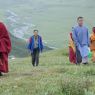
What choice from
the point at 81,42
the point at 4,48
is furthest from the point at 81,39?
the point at 4,48

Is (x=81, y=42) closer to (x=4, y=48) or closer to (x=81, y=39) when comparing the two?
(x=81, y=39)

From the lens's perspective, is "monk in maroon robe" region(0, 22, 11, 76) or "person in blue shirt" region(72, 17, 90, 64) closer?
"monk in maroon robe" region(0, 22, 11, 76)

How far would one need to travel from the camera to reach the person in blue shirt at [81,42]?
2259 centimetres

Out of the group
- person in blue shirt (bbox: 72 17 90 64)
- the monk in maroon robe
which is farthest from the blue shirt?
the monk in maroon robe

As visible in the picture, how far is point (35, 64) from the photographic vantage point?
86.3 ft

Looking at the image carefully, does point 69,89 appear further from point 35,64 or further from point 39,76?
point 35,64

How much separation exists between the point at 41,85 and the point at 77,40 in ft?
30.6

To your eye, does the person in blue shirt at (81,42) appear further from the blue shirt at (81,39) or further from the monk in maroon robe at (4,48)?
the monk in maroon robe at (4,48)

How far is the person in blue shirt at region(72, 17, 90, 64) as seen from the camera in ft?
74.1

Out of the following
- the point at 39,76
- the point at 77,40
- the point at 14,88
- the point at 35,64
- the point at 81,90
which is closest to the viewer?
the point at 81,90

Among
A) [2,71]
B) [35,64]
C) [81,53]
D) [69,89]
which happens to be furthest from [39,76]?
[35,64]

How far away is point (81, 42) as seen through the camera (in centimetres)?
2284

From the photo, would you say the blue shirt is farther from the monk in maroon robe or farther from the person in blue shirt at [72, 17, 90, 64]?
the monk in maroon robe

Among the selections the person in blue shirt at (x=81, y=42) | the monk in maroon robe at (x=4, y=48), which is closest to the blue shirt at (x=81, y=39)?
the person in blue shirt at (x=81, y=42)
